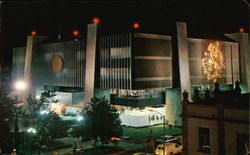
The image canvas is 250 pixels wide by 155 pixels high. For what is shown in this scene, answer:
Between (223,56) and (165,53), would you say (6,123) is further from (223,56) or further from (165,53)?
(223,56)

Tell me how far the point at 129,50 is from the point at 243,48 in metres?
37.4

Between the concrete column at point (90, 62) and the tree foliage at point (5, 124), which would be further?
the concrete column at point (90, 62)

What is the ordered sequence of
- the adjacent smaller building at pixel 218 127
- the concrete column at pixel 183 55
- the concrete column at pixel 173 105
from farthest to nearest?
the concrete column at pixel 183 55 < the concrete column at pixel 173 105 < the adjacent smaller building at pixel 218 127

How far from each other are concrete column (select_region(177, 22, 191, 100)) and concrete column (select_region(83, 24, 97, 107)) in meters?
17.1

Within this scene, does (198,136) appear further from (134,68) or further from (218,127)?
(134,68)

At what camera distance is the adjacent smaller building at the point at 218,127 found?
75.2 ft

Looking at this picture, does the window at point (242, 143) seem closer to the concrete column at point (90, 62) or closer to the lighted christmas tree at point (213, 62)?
the concrete column at point (90, 62)

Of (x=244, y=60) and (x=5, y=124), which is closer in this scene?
(x=5, y=124)

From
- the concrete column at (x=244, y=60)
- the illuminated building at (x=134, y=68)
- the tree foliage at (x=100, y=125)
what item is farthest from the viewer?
the concrete column at (x=244, y=60)

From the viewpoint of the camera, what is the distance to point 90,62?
55.5m

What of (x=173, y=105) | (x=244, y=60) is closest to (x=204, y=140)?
(x=173, y=105)

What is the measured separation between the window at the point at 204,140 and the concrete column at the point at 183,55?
94.4 feet

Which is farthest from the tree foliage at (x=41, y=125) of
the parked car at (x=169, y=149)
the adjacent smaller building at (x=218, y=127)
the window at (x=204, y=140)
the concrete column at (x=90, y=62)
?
the concrete column at (x=90, y=62)

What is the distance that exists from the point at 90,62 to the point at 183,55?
19.0m
